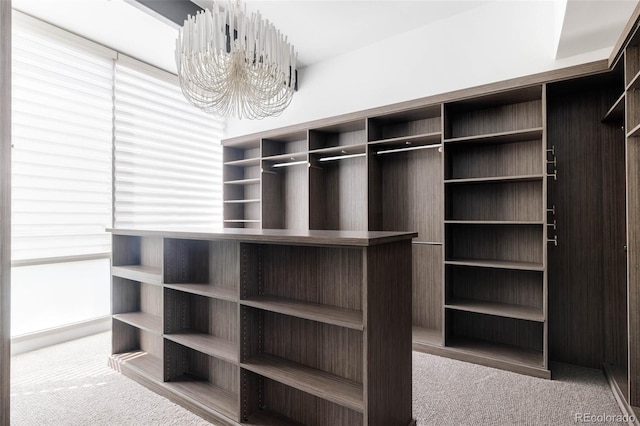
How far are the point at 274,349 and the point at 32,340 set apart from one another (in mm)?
2860

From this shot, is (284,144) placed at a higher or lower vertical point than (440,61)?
lower

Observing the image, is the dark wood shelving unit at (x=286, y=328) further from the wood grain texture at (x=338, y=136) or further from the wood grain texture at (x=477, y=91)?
the wood grain texture at (x=338, y=136)

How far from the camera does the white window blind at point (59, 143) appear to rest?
3.21 meters

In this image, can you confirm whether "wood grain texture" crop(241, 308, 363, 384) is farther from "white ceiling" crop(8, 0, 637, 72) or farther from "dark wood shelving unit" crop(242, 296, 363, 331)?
"white ceiling" crop(8, 0, 637, 72)

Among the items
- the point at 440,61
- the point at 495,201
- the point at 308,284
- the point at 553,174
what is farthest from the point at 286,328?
the point at 440,61

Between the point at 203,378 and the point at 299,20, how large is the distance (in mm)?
3428

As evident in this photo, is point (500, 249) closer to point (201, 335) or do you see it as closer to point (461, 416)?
point (461, 416)

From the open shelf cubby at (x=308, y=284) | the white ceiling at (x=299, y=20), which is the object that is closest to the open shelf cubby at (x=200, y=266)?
the open shelf cubby at (x=308, y=284)

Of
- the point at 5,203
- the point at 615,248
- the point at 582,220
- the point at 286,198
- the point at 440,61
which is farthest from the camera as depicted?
the point at 286,198

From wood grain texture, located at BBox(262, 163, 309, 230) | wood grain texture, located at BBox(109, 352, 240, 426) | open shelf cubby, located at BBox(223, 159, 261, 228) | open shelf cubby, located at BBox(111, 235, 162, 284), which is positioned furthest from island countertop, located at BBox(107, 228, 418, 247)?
open shelf cubby, located at BBox(223, 159, 261, 228)

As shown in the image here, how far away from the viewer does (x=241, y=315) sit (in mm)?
1946

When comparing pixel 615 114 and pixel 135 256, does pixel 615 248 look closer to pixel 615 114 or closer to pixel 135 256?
pixel 615 114

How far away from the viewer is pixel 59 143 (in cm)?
346

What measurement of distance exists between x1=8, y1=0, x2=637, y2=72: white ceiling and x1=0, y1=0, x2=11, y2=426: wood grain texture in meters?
1.84
